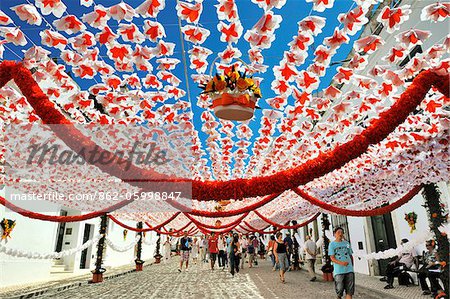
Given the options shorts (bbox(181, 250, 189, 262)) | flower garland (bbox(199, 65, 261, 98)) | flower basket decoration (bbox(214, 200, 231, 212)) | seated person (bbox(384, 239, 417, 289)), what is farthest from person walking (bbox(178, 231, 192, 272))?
flower garland (bbox(199, 65, 261, 98))

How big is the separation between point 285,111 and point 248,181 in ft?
6.21

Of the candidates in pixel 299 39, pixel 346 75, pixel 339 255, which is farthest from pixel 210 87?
pixel 339 255

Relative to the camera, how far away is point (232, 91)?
352 centimetres

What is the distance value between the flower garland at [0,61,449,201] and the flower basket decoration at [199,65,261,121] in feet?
2.90

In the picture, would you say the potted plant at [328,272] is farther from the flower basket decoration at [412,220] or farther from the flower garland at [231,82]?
the flower garland at [231,82]

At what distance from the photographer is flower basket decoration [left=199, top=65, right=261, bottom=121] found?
11.6 ft

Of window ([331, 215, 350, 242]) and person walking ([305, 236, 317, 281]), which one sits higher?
window ([331, 215, 350, 242])

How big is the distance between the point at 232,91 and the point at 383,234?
11174 millimetres

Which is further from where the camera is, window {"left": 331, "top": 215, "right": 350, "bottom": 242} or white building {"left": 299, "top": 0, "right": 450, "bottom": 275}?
window {"left": 331, "top": 215, "right": 350, "bottom": 242}

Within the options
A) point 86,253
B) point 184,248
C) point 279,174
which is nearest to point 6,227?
point 184,248

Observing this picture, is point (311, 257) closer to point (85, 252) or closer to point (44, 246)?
point (44, 246)

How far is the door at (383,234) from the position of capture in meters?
11.5

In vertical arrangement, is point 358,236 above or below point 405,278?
above

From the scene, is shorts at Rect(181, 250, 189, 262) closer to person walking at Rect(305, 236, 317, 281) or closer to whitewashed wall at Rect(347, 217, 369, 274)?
person walking at Rect(305, 236, 317, 281)
